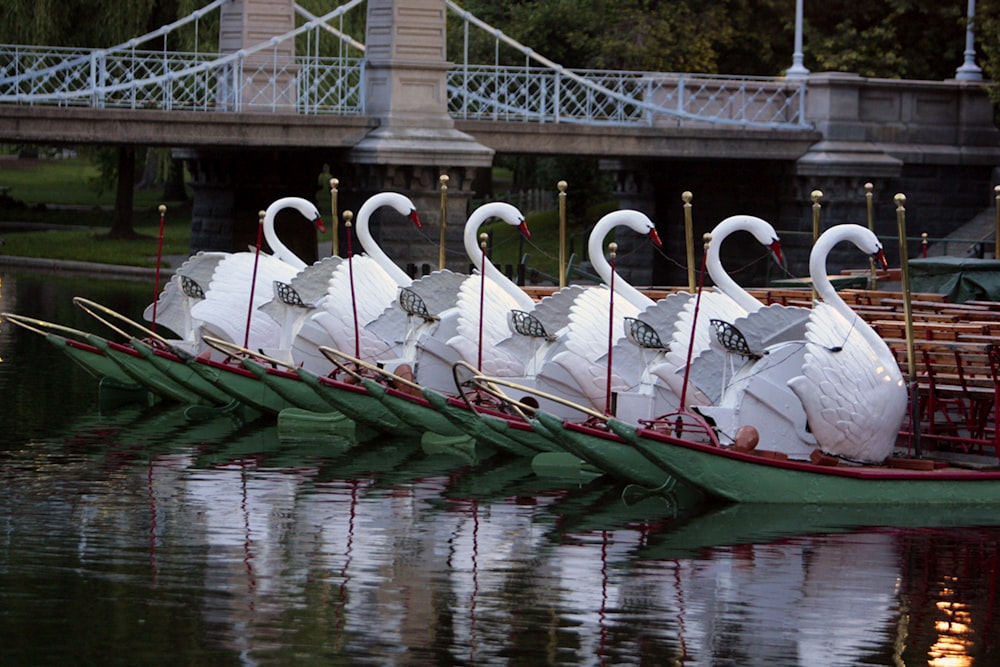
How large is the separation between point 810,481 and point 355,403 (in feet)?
18.8

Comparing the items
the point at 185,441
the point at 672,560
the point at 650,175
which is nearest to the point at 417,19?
the point at 650,175

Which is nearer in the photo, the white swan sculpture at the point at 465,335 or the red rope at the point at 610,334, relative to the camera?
the red rope at the point at 610,334

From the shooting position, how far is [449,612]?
Result: 14.8m

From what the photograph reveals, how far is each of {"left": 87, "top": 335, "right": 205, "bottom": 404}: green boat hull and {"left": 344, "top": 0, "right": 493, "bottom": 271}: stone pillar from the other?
41.2 feet

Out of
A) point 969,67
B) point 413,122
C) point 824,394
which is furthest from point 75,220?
point 824,394

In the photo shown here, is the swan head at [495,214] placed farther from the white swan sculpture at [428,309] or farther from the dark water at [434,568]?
the dark water at [434,568]

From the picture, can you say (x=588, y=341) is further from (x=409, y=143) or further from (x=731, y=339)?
(x=409, y=143)

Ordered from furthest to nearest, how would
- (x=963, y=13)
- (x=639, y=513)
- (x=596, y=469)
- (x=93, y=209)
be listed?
(x=93, y=209) < (x=963, y=13) < (x=596, y=469) < (x=639, y=513)

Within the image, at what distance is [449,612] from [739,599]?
2165 millimetres

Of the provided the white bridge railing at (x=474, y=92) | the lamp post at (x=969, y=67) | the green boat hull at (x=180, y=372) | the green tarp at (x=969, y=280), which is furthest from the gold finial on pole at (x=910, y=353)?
the lamp post at (x=969, y=67)

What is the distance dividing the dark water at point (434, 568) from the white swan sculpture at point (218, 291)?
3046mm

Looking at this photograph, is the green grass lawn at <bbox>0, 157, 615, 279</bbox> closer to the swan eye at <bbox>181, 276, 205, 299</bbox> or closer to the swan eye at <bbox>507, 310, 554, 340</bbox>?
the swan eye at <bbox>181, 276, 205, 299</bbox>

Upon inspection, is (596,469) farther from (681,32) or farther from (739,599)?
(681,32)

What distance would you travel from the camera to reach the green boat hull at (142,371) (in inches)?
992
